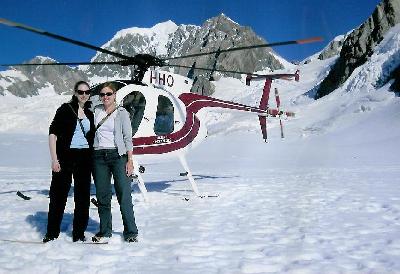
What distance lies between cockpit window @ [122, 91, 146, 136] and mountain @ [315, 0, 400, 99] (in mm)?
59415

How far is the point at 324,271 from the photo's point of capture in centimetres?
410

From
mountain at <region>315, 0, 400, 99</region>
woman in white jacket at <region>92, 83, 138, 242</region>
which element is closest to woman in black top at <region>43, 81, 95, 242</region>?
woman in white jacket at <region>92, 83, 138, 242</region>

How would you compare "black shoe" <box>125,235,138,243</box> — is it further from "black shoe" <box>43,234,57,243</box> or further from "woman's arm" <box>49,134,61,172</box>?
"woman's arm" <box>49,134,61,172</box>

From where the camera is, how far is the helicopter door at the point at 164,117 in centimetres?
908

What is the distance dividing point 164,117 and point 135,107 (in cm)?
80

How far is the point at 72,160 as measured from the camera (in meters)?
5.40

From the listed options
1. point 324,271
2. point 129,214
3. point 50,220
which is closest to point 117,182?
point 129,214

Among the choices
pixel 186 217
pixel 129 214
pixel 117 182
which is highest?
pixel 117 182

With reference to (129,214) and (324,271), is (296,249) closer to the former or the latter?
(324,271)

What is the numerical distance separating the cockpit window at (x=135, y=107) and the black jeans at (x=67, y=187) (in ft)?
10.4

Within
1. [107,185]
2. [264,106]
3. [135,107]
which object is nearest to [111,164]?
[107,185]

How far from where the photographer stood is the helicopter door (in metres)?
9.08

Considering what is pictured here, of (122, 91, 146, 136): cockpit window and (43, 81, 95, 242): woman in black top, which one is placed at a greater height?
(122, 91, 146, 136): cockpit window

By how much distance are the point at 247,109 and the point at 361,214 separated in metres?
5.67
